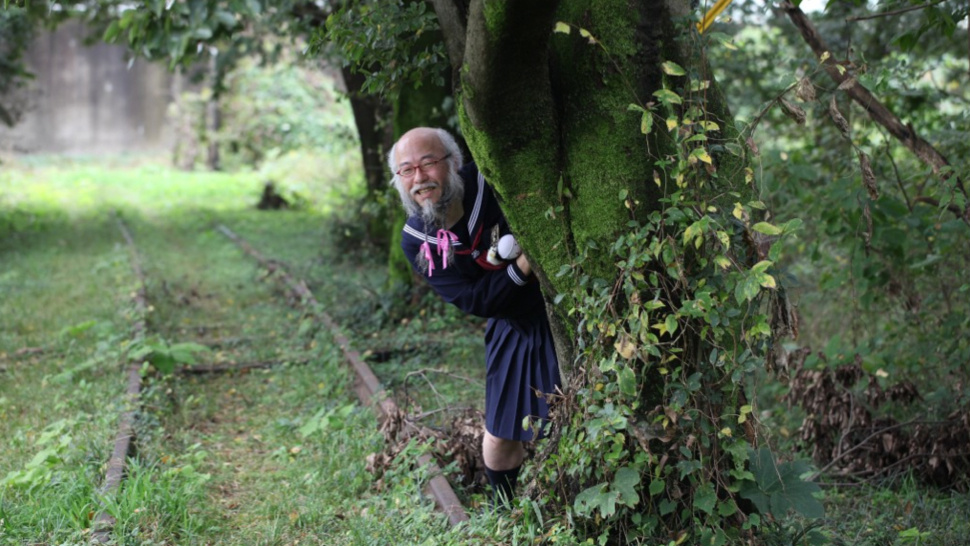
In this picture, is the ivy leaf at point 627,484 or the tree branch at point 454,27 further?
the tree branch at point 454,27

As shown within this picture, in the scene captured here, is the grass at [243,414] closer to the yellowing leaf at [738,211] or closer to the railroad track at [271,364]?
the railroad track at [271,364]

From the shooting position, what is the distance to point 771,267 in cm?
333

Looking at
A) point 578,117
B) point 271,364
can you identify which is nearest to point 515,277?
point 578,117

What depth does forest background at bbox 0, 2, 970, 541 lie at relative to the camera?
3361 millimetres

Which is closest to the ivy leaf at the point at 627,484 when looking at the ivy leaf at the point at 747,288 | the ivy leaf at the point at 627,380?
the ivy leaf at the point at 627,380

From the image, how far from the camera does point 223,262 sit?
44.4 ft

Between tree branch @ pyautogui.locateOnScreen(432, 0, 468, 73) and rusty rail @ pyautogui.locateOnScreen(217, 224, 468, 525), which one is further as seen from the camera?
rusty rail @ pyautogui.locateOnScreen(217, 224, 468, 525)

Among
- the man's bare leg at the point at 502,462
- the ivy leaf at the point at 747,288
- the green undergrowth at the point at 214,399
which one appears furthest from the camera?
the man's bare leg at the point at 502,462

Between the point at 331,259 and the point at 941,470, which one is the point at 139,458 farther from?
the point at 331,259

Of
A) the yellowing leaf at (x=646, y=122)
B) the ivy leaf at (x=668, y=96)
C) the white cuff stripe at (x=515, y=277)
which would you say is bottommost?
the white cuff stripe at (x=515, y=277)

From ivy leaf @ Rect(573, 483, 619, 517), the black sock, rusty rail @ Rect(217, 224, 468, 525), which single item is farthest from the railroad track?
ivy leaf @ Rect(573, 483, 619, 517)

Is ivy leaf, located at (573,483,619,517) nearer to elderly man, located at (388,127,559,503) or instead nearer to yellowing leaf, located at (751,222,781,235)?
elderly man, located at (388,127,559,503)

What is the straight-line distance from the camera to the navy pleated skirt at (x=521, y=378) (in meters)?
4.39

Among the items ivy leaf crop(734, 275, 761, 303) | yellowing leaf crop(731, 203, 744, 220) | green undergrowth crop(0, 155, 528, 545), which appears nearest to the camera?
ivy leaf crop(734, 275, 761, 303)
